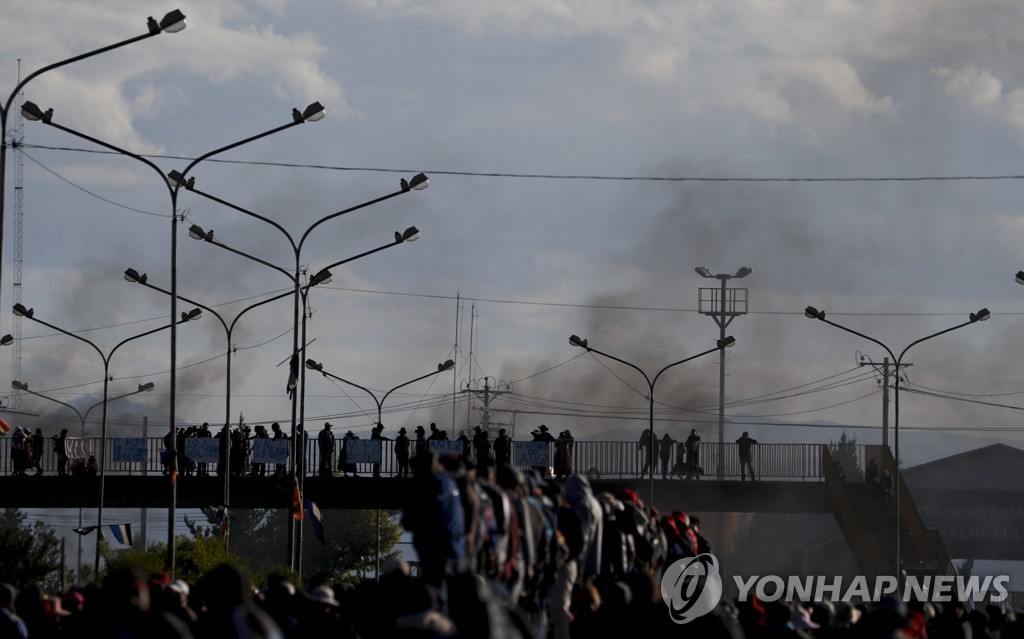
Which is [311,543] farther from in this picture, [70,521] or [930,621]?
[930,621]

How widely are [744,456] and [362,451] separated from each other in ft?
35.9

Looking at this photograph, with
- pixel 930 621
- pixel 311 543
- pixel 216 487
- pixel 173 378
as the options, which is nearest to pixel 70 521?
pixel 311 543

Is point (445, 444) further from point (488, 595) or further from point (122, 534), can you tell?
point (488, 595)

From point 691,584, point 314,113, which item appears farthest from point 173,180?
point 691,584

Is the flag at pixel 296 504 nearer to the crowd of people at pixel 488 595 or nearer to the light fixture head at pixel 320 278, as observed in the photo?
the light fixture head at pixel 320 278

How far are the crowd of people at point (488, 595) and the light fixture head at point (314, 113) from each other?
1495 cm

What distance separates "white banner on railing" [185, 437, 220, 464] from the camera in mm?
43125

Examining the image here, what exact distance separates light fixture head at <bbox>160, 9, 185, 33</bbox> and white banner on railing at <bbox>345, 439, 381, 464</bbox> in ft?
66.5

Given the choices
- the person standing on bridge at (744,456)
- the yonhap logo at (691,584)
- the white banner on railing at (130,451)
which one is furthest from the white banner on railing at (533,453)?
the yonhap logo at (691,584)

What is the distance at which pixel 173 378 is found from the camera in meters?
34.2

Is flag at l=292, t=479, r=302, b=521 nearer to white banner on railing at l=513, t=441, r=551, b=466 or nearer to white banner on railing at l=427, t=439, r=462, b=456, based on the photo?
white banner on railing at l=427, t=439, r=462, b=456

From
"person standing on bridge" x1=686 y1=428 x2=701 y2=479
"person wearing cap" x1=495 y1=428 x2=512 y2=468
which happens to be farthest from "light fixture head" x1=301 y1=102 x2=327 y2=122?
"person standing on bridge" x1=686 y1=428 x2=701 y2=479

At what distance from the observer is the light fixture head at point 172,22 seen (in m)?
24.4

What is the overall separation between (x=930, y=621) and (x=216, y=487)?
98.2 feet
